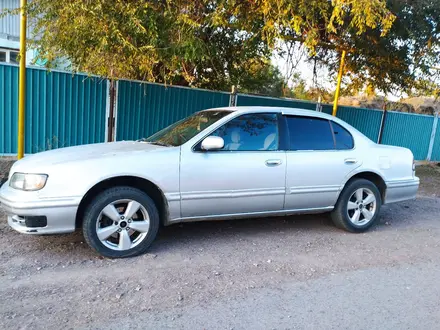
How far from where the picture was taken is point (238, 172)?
427 centimetres

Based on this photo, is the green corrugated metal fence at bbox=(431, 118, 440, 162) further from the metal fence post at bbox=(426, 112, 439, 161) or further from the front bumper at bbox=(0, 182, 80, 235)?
the front bumper at bbox=(0, 182, 80, 235)

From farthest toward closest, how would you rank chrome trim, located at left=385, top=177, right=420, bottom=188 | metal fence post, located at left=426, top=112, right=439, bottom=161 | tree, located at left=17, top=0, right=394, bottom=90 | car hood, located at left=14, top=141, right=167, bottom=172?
metal fence post, located at left=426, top=112, right=439, bottom=161
tree, located at left=17, top=0, right=394, bottom=90
chrome trim, located at left=385, top=177, right=420, bottom=188
car hood, located at left=14, top=141, right=167, bottom=172

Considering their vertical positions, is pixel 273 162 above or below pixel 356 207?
above

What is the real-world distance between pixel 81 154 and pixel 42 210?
2.49 ft

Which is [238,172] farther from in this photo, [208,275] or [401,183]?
[401,183]

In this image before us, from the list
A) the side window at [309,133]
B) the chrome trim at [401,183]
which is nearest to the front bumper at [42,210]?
the side window at [309,133]

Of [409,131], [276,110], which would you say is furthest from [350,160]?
[409,131]

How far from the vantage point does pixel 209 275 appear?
3.61 metres

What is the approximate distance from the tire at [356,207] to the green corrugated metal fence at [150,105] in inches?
187

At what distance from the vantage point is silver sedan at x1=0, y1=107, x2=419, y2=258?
11.8 ft

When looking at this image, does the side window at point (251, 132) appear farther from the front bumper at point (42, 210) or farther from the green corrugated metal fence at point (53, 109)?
the green corrugated metal fence at point (53, 109)

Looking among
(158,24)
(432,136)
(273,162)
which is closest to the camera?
(273,162)

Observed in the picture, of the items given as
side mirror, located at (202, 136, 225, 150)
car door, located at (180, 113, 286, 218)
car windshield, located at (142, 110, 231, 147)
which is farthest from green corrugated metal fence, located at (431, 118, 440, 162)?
side mirror, located at (202, 136, 225, 150)

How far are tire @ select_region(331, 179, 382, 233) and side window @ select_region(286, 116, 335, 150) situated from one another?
658 millimetres
